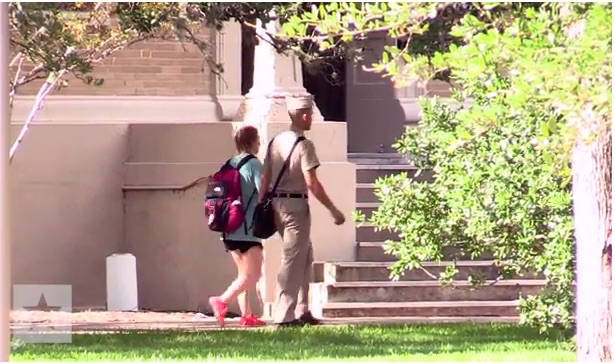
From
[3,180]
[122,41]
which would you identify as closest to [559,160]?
[3,180]

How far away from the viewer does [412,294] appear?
12.3 metres

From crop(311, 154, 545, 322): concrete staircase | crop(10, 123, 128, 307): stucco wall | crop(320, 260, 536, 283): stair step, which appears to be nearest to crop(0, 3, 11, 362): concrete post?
crop(311, 154, 545, 322): concrete staircase

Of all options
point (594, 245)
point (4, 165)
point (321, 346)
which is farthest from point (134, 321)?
point (4, 165)

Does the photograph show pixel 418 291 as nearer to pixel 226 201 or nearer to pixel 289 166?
pixel 226 201

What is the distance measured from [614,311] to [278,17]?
3.63m

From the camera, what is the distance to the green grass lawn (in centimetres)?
866

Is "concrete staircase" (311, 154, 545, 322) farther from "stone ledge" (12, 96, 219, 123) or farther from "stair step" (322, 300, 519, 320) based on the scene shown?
"stone ledge" (12, 96, 219, 123)

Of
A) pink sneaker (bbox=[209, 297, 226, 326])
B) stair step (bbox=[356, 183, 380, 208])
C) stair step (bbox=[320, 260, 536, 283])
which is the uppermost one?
stair step (bbox=[356, 183, 380, 208])

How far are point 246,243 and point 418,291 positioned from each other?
7.01ft

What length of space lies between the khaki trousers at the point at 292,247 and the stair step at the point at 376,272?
218cm

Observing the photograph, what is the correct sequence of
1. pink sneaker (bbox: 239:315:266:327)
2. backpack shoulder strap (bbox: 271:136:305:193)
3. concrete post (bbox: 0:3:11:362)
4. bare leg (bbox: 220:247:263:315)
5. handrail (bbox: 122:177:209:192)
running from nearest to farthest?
concrete post (bbox: 0:3:11:362) < backpack shoulder strap (bbox: 271:136:305:193) < bare leg (bbox: 220:247:263:315) < pink sneaker (bbox: 239:315:266:327) < handrail (bbox: 122:177:209:192)

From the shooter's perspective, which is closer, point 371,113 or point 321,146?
point 321,146

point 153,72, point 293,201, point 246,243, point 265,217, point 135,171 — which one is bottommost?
point 246,243

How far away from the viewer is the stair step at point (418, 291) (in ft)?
40.1
